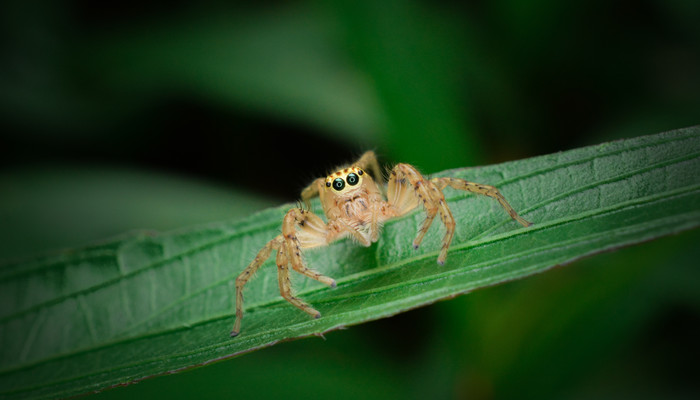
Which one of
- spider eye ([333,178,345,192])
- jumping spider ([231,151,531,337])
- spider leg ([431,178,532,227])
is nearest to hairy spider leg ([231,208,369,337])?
jumping spider ([231,151,531,337])

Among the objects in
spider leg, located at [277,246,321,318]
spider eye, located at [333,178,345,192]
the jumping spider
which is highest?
spider eye, located at [333,178,345,192]

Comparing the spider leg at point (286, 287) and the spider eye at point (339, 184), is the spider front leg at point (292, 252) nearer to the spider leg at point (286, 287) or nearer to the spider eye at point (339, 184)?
the spider leg at point (286, 287)

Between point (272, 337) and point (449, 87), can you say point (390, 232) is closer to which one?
point (272, 337)

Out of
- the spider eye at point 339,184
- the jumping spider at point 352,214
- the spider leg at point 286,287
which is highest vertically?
the spider eye at point 339,184

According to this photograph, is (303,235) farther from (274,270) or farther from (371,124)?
(371,124)

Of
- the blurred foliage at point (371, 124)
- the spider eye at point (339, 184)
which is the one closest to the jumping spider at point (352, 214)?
the spider eye at point (339, 184)

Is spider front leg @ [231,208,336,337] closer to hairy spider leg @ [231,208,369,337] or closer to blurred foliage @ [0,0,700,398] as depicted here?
hairy spider leg @ [231,208,369,337]

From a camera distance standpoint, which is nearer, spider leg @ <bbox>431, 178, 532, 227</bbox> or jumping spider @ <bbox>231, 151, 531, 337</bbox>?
spider leg @ <bbox>431, 178, 532, 227</bbox>
